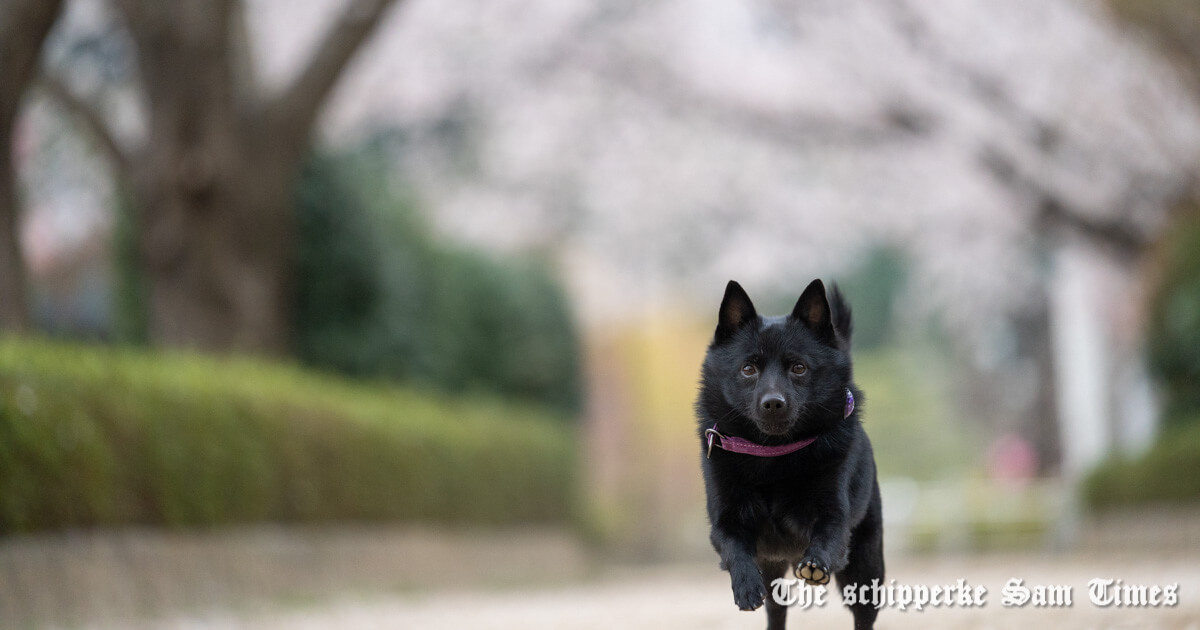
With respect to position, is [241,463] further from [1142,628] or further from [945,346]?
[945,346]

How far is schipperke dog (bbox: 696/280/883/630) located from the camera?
3443 mm

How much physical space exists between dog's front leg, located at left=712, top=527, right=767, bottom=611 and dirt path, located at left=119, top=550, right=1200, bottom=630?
2.32 meters

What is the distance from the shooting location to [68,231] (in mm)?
19047

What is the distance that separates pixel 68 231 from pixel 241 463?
12178 millimetres

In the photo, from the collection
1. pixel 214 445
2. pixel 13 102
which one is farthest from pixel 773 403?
pixel 13 102

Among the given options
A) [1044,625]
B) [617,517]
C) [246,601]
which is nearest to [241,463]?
[246,601]

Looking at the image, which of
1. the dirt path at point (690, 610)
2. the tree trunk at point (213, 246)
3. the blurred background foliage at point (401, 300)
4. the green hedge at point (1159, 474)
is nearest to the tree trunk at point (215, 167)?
the tree trunk at point (213, 246)

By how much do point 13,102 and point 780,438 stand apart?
594cm

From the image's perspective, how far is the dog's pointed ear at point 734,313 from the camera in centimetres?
364

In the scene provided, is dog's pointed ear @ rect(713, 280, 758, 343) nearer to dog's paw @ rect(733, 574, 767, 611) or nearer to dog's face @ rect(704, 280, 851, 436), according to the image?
dog's face @ rect(704, 280, 851, 436)

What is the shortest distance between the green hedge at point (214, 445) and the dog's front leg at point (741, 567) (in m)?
4.05

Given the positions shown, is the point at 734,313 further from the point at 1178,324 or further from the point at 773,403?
the point at 1178,324

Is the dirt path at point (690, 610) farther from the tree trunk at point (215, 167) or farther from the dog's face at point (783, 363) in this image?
the tree trunk at point (215, 167)

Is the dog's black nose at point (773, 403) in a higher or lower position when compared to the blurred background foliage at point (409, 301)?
lower
